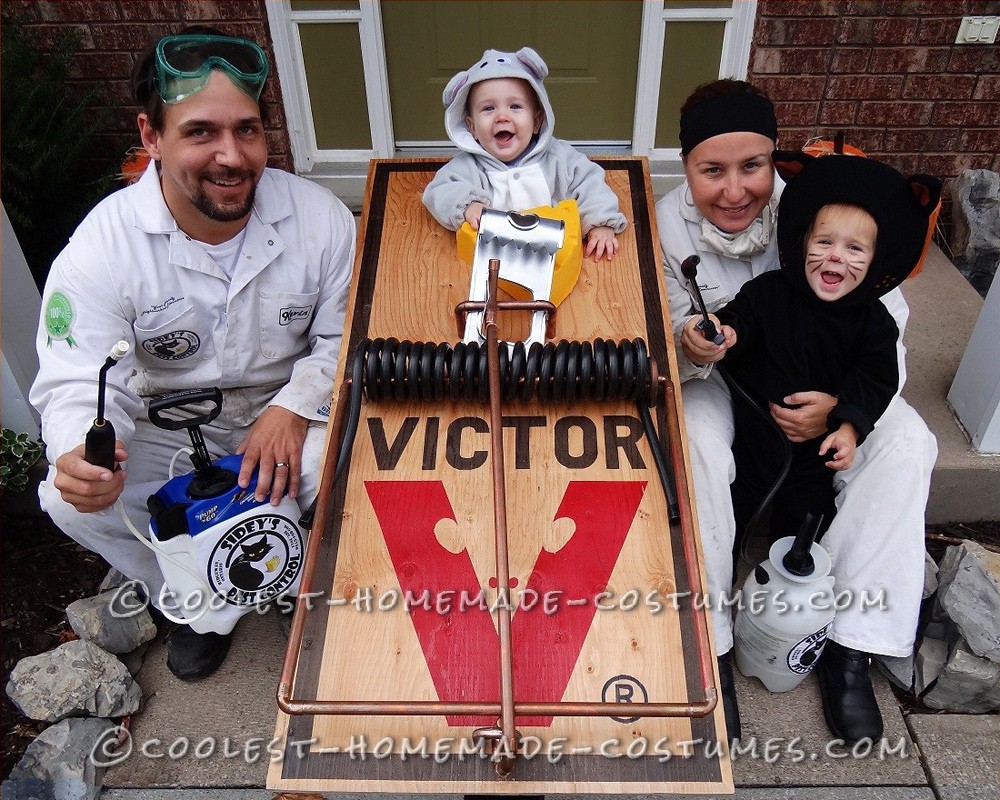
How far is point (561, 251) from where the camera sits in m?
2.28

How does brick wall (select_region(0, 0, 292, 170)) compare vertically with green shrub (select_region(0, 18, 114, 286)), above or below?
above

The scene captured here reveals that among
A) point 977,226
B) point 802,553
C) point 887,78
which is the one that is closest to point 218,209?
point 802,553

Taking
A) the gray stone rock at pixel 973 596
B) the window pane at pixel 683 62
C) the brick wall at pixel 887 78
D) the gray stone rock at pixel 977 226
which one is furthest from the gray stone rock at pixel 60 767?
the gray stone rock at pixel 977 226

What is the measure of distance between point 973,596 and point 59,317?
2658mm

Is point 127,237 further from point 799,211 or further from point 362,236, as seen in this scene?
point 799,211

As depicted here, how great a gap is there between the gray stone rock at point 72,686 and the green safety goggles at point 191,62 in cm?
159

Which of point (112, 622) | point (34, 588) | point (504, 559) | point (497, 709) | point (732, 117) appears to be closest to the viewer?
point (497, 709)

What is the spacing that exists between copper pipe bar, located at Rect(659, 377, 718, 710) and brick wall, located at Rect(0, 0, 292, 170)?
2.76 meters

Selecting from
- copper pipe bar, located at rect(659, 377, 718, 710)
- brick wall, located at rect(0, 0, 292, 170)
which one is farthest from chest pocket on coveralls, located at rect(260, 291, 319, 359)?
brick wall, located at rect(0, 0, 292, 170)

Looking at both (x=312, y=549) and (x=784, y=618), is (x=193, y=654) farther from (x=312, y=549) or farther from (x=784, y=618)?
(x=784, y=618)

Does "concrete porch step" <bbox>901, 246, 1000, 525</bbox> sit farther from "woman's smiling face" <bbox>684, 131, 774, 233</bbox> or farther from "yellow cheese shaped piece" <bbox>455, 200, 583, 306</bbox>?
"yellow cheese shaped piece" <bbox>455, 200, 583, 306</bbox>

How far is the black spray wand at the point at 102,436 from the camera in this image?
5.80 feet

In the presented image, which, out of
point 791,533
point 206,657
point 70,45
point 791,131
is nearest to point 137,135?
point 70,45

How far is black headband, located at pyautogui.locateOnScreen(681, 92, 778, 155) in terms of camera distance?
221 cm
